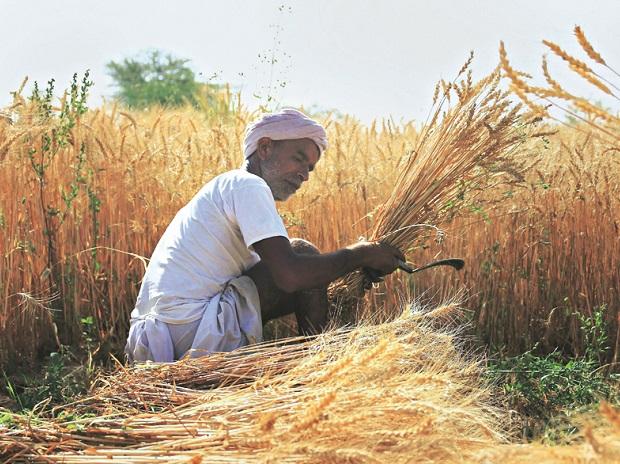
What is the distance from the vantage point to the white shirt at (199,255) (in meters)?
3.11

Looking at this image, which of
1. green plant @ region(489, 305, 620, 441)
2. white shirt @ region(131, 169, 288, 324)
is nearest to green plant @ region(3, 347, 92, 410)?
white shirt @ region(131, 169, 288, 324)

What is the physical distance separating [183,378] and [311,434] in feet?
3.00

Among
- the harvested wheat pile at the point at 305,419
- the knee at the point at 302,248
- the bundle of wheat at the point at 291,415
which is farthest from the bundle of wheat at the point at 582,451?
the knee at the point at 302,248

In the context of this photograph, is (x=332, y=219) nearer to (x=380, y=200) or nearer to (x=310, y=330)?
(x=380, y=200)

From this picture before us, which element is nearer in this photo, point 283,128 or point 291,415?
point 291,415

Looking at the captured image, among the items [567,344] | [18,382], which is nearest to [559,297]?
[567,344]

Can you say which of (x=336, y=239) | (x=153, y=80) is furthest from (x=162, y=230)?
(x=153, y=80)

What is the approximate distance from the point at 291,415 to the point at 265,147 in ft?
4.79

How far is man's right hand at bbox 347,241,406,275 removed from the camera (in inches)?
124

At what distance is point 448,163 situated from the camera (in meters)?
3.38

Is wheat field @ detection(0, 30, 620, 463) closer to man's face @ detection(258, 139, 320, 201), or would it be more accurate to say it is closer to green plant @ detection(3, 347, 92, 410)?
green plant @ detection(3, 347, 92, 410)

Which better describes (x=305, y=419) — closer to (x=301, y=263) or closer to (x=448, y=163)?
(x=301, y=263)

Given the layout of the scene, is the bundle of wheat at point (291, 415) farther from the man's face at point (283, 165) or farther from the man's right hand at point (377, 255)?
the man's face at point (283, 165)

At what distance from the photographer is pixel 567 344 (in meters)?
3.98
